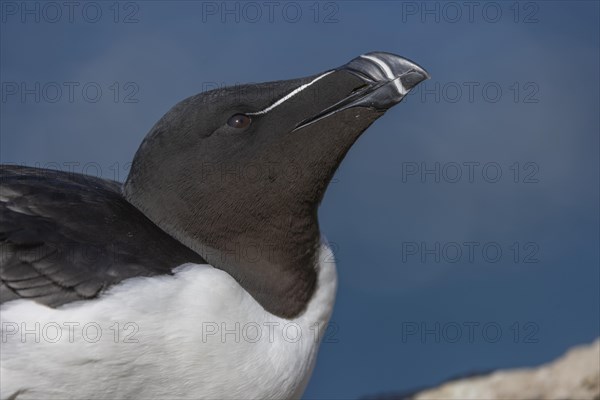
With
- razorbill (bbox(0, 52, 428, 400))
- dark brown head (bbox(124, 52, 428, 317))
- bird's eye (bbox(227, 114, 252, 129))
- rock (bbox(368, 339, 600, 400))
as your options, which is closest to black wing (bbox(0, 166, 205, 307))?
razorbill (bbox(0, 52, 428, 400))

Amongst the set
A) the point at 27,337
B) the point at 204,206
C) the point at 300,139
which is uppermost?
the point at 300,139

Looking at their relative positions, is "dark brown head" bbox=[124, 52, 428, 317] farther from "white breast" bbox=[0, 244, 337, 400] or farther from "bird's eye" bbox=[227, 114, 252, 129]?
"white breast" bbox=[0, 244, 337, 400]

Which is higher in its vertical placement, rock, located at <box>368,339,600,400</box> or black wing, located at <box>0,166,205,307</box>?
black wing, located at <box>0,166,205,307</box>

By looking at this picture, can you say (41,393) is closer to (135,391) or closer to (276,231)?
(135,391)

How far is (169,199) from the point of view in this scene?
329 cm

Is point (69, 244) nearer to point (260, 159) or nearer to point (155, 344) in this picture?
point (155, 344)

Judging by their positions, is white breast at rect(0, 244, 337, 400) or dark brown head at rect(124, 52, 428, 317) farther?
dark brown head at rect(124, 52, 428, 317)

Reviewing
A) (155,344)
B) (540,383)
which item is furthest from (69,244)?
(540,383)

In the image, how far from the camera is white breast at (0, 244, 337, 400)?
9.59 ft

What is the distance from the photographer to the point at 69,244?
304 centimetres

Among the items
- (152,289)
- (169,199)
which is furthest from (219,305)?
(169,199)

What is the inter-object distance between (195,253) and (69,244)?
1.32 feet

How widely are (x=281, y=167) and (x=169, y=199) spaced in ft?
1.22

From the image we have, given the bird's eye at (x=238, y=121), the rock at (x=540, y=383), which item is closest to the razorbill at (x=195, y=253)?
the bird's eye at (x=238, y=121)
